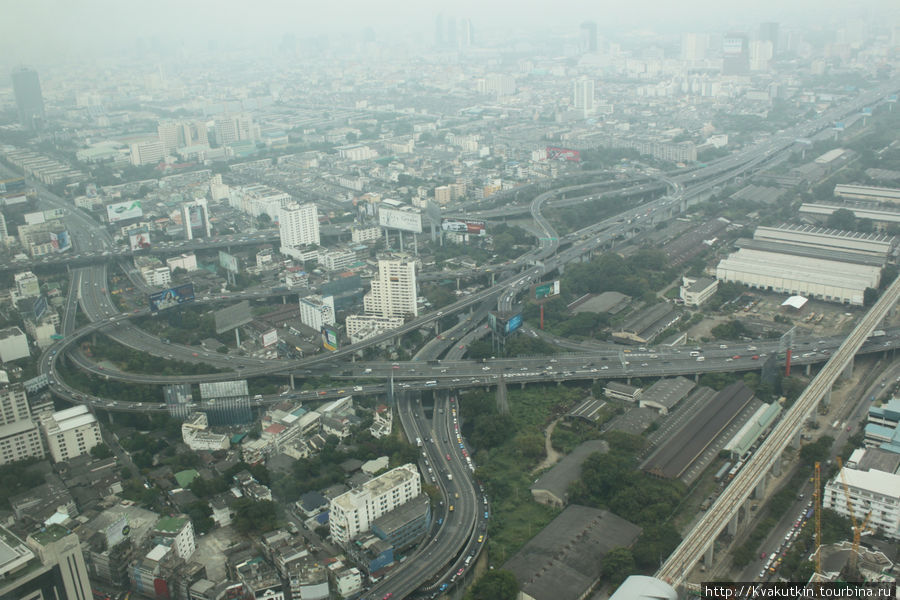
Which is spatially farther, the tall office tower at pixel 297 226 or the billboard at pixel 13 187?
the billboard at pixel 13 187

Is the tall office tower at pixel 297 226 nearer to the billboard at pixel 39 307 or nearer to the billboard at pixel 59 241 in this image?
the billboard at pixel 59 241

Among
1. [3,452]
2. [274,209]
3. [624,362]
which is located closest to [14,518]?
[3,452]

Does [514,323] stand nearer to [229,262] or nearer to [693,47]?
[229,262]

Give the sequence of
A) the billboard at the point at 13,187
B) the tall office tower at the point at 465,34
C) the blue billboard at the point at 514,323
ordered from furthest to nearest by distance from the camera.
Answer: the tall office tower at the point at 465,34
the billboard at the point at 13,187
the blue billboard at the point at 514,323

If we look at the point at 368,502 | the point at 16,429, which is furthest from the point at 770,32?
the point at 16,429

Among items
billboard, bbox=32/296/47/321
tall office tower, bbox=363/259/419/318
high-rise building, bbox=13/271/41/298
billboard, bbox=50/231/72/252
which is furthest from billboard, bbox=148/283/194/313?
billboard, bbox=50/231/72/252

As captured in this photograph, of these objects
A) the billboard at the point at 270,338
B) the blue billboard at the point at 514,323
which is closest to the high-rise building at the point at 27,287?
the billboard at the point at 270,338
